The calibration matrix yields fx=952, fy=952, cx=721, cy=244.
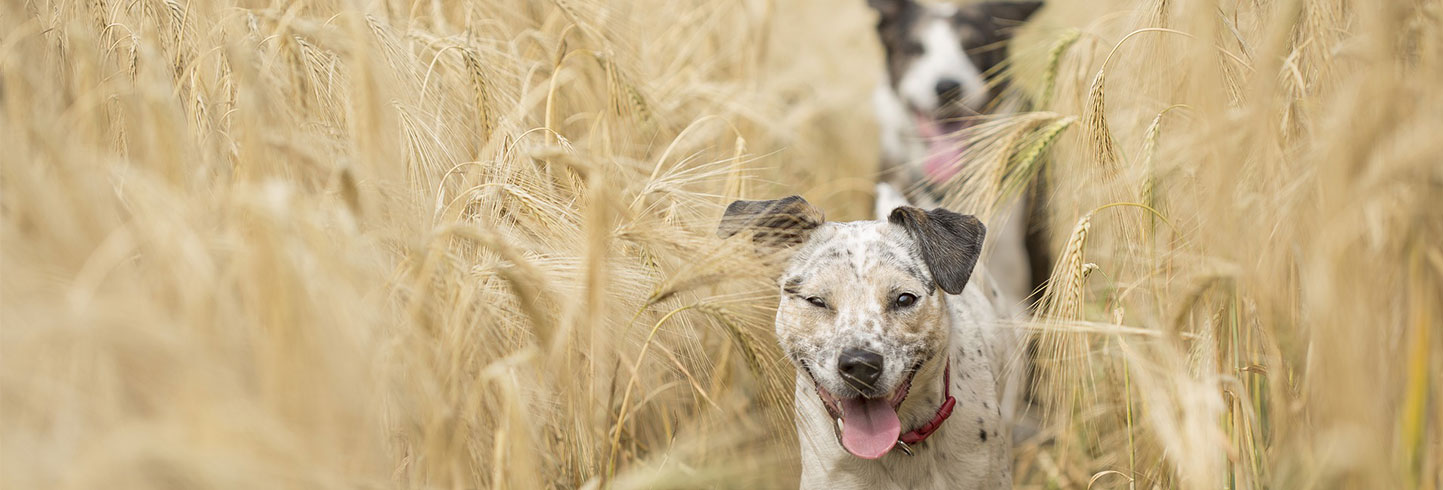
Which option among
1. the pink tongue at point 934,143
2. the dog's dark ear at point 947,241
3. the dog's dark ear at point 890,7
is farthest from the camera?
the dog's dark ear at point 890,7

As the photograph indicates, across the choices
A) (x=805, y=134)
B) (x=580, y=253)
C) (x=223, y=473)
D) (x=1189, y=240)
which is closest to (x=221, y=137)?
(x=580, y=253)

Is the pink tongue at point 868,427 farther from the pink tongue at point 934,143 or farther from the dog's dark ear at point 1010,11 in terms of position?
the dog's dark ear at point 1010,11

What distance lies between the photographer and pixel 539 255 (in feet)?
8.91

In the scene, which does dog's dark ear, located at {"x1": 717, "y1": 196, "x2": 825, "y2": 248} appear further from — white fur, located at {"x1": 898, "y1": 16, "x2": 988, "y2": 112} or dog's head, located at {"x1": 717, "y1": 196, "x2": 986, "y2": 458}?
white fur, located at {"x1": 898, "y1": 16, "x2": 988, "y2": 112}

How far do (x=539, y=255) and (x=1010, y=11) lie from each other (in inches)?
177

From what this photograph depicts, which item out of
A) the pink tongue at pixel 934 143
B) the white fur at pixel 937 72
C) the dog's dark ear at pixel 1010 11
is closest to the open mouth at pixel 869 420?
the pink tongue at pixel 934 143

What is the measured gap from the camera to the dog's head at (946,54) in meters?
5.93

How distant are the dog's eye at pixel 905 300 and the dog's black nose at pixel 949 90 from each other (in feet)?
10.5

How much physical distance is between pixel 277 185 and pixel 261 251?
7.4 inches

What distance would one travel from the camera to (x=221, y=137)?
9.07 feet

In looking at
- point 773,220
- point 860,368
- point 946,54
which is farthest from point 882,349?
point 946,54

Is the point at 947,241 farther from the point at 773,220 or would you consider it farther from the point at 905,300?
the point at 773,220

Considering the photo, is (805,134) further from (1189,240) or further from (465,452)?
(465,452)

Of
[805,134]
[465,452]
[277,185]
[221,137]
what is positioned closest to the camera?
[277,185]
